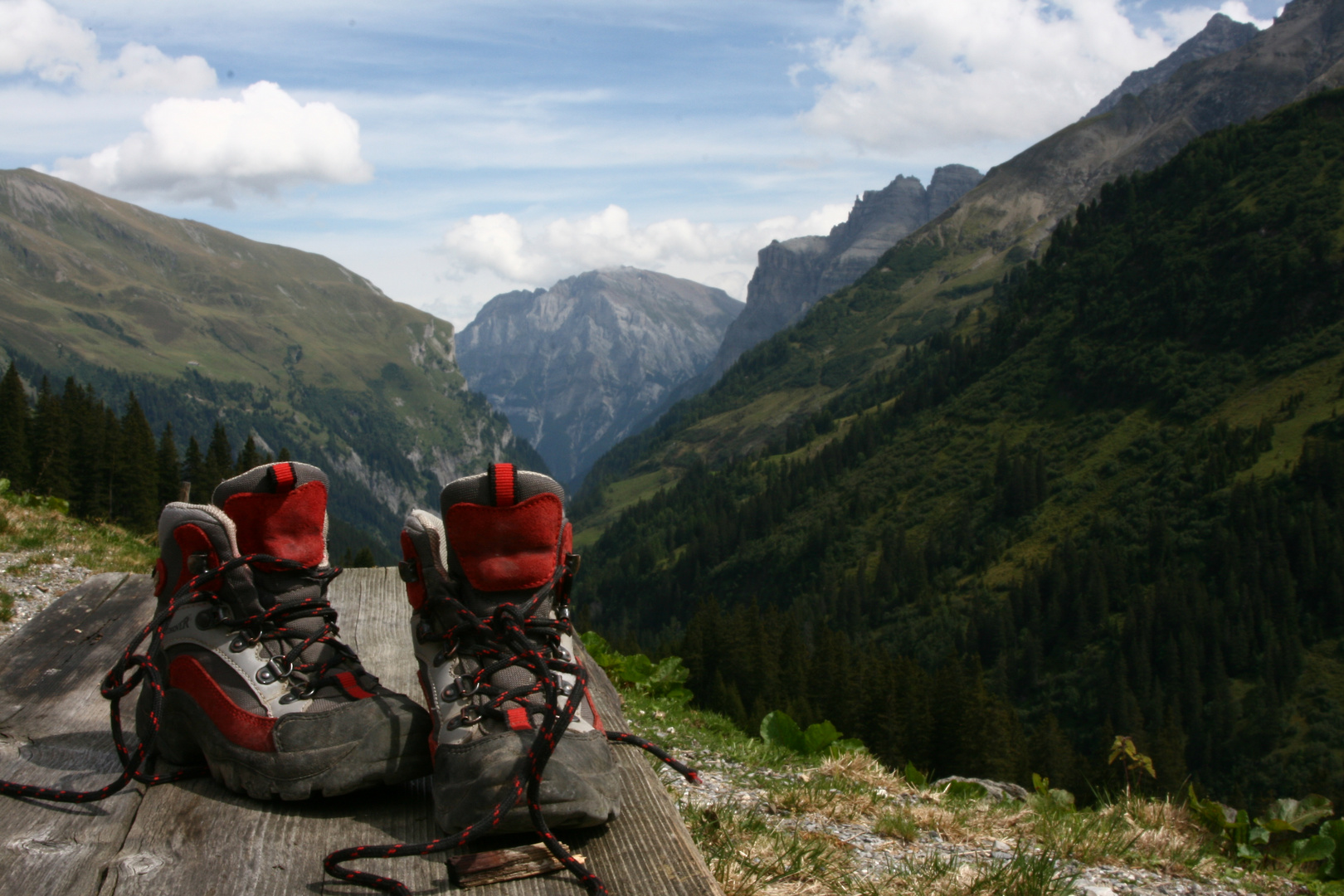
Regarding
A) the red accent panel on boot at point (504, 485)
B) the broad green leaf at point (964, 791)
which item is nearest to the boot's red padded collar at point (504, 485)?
the red accent panel on boot at point (504, 485)

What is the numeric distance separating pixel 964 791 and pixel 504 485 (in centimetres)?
485

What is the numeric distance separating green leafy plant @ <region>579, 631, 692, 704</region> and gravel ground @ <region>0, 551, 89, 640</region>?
549 centimetres

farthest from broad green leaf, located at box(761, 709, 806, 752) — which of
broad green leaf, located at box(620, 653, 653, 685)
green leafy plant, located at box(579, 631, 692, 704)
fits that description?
A: broad green leaf, located at box(620, 653, 653, 685)

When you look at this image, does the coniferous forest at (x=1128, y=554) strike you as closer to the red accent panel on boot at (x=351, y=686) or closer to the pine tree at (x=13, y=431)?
the red accent panel on boot at (x=351, y=686)

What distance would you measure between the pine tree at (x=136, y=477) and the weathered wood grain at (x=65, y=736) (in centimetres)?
6823

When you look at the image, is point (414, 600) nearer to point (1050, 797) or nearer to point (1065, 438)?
point (1050, 797)

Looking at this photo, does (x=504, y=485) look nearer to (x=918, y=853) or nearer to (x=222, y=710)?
(x=222, y=710)

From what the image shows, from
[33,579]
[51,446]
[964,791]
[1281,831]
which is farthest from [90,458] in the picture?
[1281,831]

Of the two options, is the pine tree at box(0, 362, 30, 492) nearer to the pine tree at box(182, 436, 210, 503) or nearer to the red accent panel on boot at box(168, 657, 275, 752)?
the pine tree at box(182, 436, 210, 503)

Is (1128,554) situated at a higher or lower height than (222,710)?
lower

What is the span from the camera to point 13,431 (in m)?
59.6

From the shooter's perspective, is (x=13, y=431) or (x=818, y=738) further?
(x=13, y=431)

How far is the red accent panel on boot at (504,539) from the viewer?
3484 millimetres

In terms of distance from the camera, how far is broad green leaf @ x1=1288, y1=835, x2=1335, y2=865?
5.19 metres
